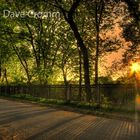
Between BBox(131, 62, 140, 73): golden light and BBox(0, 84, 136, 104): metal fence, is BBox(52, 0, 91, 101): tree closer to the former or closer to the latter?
BBox(0, 84, 136, 104): metal fence

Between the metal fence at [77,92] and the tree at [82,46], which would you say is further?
the tree at [82,46]

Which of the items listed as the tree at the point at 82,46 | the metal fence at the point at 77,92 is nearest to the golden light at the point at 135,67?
the tree at the point at 82,46

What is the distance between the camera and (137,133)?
1240cm

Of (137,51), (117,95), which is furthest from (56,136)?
(137,51)

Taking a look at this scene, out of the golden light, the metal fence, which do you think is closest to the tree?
the metal fence

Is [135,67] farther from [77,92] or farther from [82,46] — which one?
[77,92]

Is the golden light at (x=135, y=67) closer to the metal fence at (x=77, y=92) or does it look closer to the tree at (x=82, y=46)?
the tree at (x=82, y=46)

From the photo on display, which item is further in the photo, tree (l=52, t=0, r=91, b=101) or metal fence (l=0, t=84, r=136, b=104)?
tree (l=52, t=0, r=91, b=101)

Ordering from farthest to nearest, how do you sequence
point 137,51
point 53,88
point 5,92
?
point 5,92, point 53,88, point 137,51

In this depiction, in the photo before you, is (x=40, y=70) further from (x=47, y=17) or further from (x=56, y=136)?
(x=56, y=136)

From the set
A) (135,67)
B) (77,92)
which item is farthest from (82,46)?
(135,67)

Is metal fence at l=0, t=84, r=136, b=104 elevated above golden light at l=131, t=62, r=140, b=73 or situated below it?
below

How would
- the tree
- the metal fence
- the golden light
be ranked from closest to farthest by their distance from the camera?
the metal fence < the tree < the golden light

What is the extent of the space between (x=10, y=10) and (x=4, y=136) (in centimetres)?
3629
